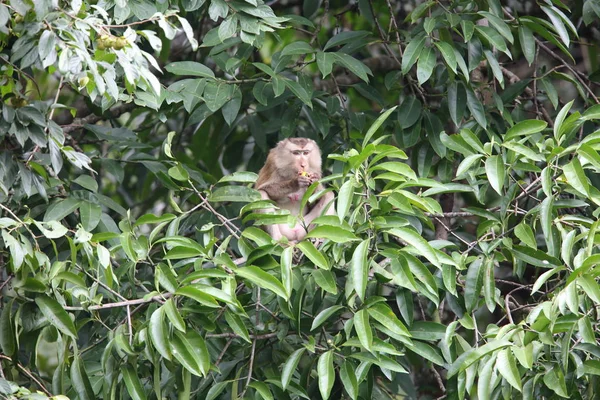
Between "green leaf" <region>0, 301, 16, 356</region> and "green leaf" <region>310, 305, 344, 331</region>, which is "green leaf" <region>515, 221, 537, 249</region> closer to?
"green leaf" <region>310, 305, 344, 331</region>

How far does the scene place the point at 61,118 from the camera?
627 cm

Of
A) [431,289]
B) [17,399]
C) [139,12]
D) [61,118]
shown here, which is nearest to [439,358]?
[431,289]

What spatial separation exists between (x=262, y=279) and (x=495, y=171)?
1025 millimetres

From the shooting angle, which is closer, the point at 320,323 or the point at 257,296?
the point at 320,323

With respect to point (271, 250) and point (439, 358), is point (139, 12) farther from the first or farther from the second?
point (439, 358)

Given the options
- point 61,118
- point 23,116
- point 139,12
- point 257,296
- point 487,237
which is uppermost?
point 139,12

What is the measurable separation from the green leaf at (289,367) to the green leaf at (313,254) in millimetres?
392

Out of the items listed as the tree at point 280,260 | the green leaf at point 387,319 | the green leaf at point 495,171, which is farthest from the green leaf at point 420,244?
the green leaf at point 495,171

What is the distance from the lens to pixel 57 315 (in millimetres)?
3637

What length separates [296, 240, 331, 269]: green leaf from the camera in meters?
3.65

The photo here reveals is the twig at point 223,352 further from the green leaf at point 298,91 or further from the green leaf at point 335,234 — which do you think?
the green leaf at point 298,91

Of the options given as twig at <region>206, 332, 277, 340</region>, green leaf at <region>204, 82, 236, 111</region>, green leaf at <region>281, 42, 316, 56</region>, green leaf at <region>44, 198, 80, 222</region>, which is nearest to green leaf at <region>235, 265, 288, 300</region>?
twig at <region>206, 332, 277, 340</region>

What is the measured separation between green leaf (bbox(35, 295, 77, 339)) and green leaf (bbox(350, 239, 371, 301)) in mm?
1052

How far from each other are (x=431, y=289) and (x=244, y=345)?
880 mm
